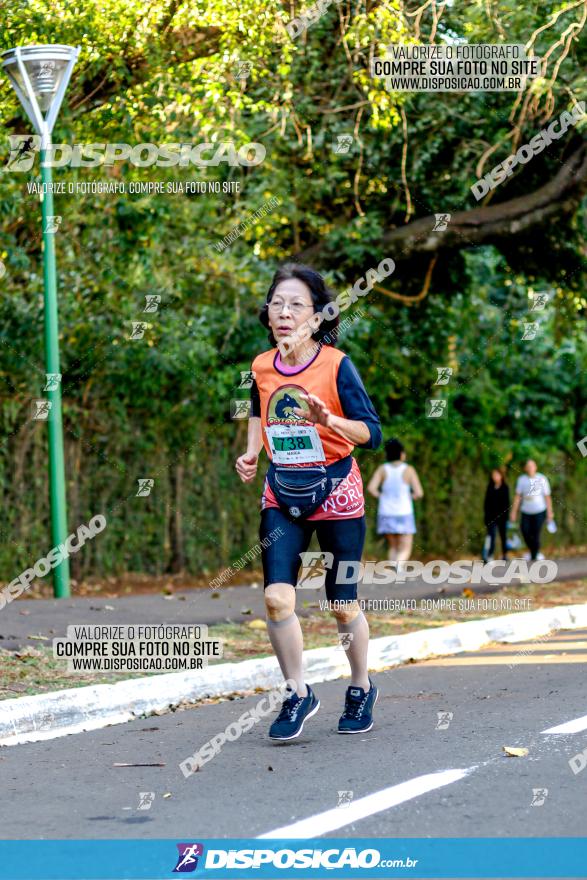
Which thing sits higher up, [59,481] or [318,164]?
[318,164]

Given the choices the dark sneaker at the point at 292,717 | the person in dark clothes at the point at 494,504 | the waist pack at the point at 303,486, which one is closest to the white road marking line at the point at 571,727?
the dark sneaker at the point at 292,717

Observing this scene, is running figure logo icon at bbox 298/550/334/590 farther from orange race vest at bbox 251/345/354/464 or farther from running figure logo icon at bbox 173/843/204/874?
running figure logo icon at bbox 173/843/204/874

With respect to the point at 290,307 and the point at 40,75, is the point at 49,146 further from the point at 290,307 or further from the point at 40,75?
the point at 290,307

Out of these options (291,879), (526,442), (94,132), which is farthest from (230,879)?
(526,442)

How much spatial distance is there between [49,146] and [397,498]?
660cm

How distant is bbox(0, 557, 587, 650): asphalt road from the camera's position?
10.1 m

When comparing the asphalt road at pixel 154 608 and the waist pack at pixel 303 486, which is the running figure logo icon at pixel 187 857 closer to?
the waist pack at pixel 303 486

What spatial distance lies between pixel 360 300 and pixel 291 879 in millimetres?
14050

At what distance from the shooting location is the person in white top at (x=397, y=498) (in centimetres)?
1677

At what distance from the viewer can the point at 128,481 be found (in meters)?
16.3

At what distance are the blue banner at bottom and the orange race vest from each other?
2145mm

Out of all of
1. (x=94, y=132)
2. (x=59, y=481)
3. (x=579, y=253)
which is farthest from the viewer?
(x=579, y=253)

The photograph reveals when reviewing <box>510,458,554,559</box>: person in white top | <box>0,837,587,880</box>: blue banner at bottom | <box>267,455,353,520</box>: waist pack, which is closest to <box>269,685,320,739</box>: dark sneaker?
<box>267,455,353,520</box>: waist pack

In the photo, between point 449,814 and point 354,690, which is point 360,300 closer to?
point 354,690
